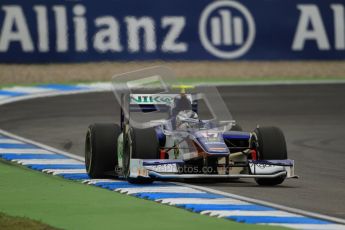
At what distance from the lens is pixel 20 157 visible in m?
17.9

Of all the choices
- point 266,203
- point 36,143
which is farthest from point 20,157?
point 266,203

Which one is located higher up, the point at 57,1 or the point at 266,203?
the point at 57,1

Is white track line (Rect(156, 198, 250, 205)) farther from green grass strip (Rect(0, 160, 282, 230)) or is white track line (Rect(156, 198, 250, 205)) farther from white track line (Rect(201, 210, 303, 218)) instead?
white track line (Rect(201, 210, 303, 218))

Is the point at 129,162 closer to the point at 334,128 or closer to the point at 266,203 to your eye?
the point at 266,203

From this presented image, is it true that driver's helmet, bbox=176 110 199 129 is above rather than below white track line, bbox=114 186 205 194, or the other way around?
above

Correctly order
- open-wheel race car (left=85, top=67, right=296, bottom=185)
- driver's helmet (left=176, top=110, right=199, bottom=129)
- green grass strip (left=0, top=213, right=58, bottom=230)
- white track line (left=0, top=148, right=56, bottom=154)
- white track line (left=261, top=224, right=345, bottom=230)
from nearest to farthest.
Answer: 1. green grass strip (left=0, top=213, right=58, bottom=230)
2. white track line (left=261, top=224, right=345, bottom=230)
3. open-wheel race car (left=85, top=67, right=296, bottom=185)
4. driver's helmet (left=176, top=110, right=199, bottom=129)
5. white track line (left=0, top=148, right=56, bottom=154)

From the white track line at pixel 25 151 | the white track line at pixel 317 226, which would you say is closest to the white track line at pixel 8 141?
the white track line at pixel 25 151

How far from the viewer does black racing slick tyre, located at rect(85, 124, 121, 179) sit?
15.4 m

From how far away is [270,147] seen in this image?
48.0 ft

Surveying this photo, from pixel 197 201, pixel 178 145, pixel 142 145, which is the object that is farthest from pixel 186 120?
pixel 197 201

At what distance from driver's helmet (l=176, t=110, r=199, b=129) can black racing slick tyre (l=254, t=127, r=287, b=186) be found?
0.78 metres

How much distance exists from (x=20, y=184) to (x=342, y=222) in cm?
483

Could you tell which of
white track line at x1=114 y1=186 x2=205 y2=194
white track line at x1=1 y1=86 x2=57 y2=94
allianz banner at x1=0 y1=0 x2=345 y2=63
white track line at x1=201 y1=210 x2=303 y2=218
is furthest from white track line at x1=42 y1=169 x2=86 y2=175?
allianz banner at x1=0 y1=0 x2=345 y2=63

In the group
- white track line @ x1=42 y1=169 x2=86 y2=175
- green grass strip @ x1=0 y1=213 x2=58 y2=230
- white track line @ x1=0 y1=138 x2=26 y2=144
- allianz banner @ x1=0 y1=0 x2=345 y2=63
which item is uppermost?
allianz banner @ x1=0 y1=0 x2=345 y2=63
